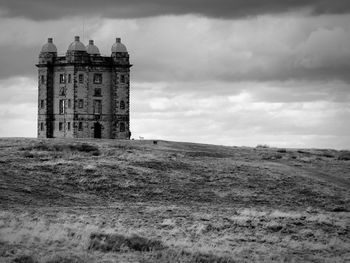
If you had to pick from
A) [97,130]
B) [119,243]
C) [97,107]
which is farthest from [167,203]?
[97,107]

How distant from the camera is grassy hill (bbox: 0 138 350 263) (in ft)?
81.5

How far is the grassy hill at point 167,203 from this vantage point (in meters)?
24.8

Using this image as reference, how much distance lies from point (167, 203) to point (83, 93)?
135 ft

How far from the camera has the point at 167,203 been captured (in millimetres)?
40719

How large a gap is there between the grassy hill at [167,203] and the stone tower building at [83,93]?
14.0 meters

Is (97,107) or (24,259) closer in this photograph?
(24,259)

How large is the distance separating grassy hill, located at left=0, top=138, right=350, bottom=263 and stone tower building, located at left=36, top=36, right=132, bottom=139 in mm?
13988

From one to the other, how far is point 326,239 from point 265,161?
31904 mm

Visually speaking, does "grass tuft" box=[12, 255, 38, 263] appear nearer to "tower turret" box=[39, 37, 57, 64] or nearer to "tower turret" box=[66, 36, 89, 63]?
"tower turret" box=[66, 36, 89, 63]

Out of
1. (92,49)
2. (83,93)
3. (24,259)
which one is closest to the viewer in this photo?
(24,259)

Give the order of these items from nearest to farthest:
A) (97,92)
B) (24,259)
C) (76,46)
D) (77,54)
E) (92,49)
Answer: (24,259) < (77,54) < (76,46) < (97,92) < (92,49)

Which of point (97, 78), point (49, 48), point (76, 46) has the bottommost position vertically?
point (97, 78)

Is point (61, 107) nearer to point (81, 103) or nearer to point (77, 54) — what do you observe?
point (81, 103)

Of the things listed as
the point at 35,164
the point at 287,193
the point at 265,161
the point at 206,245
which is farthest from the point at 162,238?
the point at 265,161
